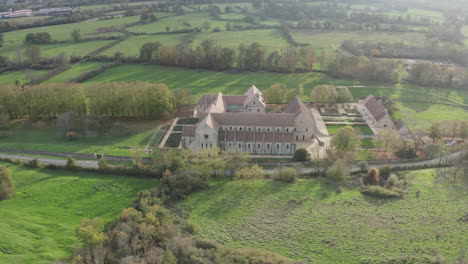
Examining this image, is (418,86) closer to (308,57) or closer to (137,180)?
(308,57)

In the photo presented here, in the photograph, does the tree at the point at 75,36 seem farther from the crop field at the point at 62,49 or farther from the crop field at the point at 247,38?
the crop field at the point at 247,38

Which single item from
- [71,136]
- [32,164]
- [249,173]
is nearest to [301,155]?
[249,173]

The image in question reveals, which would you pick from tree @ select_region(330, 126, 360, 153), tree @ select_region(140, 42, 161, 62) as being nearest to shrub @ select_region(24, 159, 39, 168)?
tree @ select_region(330, 126, 360, 153)

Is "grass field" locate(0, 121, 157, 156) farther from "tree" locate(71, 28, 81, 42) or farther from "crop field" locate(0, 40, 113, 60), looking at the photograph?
"tree" locate(71, 28, 81, 42)

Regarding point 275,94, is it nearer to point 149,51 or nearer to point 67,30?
point 149,51

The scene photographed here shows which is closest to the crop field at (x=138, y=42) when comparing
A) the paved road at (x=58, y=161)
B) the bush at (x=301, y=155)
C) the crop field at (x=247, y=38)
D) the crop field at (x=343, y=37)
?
the crop field at (x=247, y=38)

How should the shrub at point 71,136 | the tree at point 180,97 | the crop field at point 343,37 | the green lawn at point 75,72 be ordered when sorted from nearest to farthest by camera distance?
1. the shrub at point 71,136
2. the tree at point 180,97
3. the green lawn at point 75,72
4. the crop field at point 343,37
